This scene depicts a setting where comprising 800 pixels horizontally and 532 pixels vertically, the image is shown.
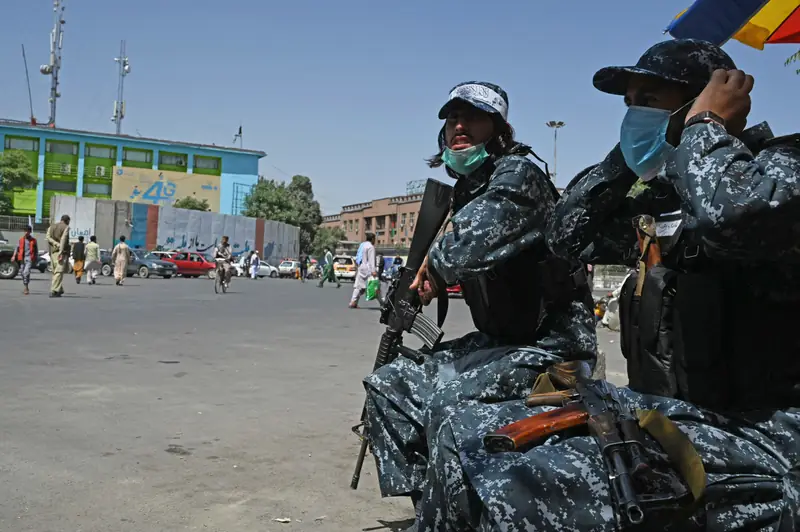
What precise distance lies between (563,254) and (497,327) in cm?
51

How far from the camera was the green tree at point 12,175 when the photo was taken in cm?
5869

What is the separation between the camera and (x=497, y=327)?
10.1 ft

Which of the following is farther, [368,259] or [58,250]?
[58,250]

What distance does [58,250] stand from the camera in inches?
738

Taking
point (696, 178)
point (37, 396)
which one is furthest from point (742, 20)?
point (37, 396)

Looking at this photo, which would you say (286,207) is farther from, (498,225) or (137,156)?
(498,225)

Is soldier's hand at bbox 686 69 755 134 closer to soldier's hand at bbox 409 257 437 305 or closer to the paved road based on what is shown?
soldier's hand at bbox 409 257 437 305

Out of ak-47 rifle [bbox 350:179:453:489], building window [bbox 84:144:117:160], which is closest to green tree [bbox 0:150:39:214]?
building window [bbox 84:144:117:160]

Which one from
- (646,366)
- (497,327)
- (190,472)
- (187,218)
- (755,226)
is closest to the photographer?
(755,226)

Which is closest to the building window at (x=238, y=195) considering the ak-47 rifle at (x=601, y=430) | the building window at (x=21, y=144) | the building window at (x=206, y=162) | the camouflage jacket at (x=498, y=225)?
the building window at (x=206, y=162)

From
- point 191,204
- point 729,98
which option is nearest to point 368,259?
point 729,98

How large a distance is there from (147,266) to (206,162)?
47416 millimetres

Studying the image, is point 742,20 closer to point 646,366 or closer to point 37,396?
point 646,366

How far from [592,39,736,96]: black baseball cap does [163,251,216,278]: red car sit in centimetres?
4601
